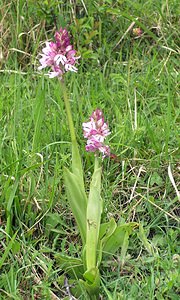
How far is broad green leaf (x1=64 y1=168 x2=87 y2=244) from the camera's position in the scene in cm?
197

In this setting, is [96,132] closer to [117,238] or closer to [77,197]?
[77,197]

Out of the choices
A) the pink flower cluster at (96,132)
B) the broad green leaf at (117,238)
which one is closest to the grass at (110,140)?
the broad green leaf at (117,238)

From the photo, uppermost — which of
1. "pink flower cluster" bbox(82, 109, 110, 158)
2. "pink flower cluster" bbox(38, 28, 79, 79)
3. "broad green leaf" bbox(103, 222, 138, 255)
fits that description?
"pink flower cluster" bbox(38, 28, 79, 79)

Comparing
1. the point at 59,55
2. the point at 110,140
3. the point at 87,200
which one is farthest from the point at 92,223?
the point at 110,140

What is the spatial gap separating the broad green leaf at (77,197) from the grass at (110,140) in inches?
6.7

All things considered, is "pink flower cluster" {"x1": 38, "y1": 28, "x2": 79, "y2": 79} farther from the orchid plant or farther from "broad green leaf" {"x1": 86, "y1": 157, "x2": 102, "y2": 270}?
"broad green leaf" {"x1": 86, "y1": 157, "x2": 102, "y2": 270}

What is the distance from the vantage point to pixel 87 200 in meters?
2.00

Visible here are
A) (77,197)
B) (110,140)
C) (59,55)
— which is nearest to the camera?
(59,55)

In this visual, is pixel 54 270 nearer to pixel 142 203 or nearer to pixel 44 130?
pixel 142 203

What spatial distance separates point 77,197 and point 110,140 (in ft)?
2.35

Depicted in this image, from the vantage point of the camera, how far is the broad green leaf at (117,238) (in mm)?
2016

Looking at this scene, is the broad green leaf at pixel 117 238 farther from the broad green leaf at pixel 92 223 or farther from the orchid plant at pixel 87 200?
the broad green leaf at pixel 92 223

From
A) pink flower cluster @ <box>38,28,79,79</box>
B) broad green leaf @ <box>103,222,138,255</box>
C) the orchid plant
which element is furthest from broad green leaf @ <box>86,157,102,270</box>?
pink flower cluster @ <box>38,28,79,79</box>

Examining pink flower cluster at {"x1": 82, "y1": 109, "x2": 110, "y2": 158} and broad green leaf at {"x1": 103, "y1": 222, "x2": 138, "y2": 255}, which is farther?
broad green leaf at {"x1": 103, "y1": 222, "x2": 138, "y2": 255}
